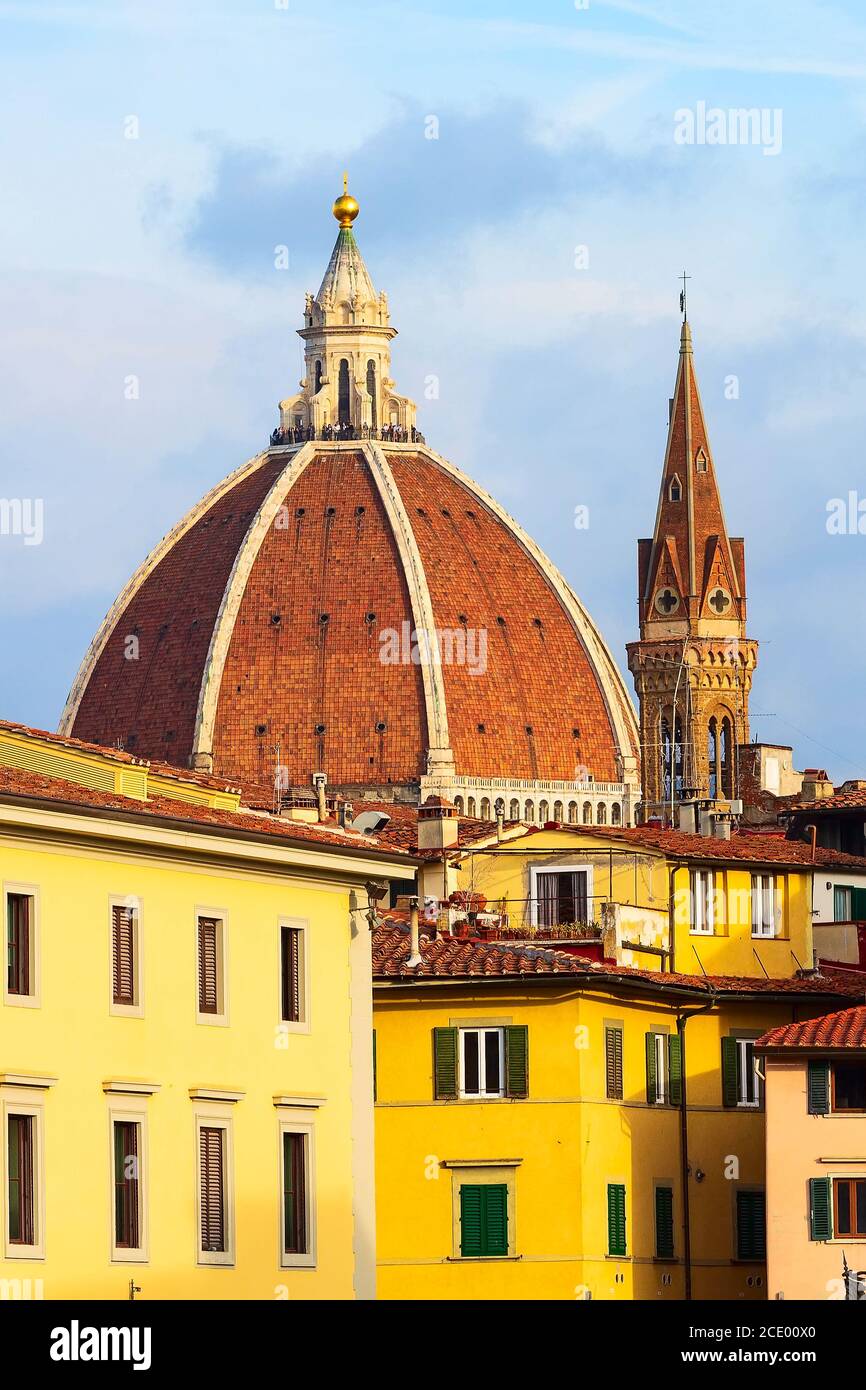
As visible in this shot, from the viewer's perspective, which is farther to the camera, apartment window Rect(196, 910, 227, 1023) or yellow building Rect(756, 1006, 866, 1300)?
yellow building Rect(756, 1006, 866, 1300)

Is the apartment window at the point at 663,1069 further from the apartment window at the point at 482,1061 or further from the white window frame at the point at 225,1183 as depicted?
the white window frame at the point at 225,1183

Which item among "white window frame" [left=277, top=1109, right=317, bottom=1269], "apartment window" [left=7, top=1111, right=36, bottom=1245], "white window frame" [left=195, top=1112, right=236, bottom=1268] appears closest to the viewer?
"apartment window" [left=7, top=1111, right=36, bottom=1245]

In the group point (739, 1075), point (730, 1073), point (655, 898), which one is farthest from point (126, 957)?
point (655, 898)

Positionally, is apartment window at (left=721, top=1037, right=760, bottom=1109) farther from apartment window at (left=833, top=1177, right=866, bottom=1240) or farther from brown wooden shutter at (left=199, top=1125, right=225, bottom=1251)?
brown wooden shutter at (left=199, top=1125, right=225, bottom=1251)

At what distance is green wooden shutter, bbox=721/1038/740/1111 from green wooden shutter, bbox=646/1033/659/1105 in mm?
1132

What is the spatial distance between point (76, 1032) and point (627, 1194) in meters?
9.62

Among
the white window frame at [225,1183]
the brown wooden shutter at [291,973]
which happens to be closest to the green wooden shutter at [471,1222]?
the brown wooden shutter at [291,973]

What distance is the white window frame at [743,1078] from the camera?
37531 millimetres

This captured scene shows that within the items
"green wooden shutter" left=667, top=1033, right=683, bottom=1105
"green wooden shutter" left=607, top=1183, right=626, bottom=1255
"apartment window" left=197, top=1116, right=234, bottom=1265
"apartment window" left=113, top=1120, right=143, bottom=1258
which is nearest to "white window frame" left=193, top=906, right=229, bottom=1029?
"apartment window" left=197, top=1116, right=234, bottom=1265

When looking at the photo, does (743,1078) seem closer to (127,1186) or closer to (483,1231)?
(483,1231)

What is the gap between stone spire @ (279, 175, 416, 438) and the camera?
139125 millimetres

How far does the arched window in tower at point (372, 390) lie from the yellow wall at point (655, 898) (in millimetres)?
96195

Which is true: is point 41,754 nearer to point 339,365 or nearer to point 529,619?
point 529,619
